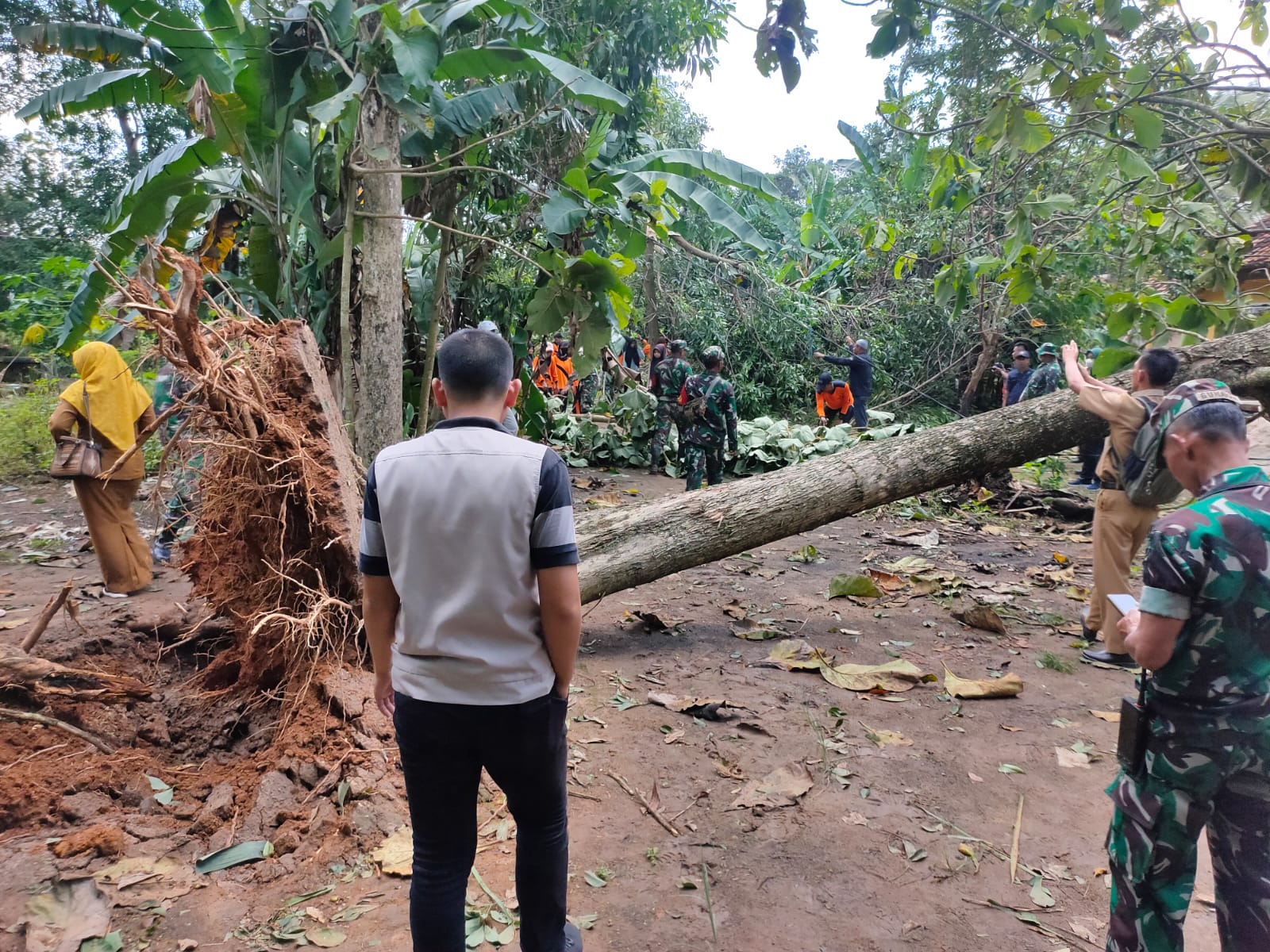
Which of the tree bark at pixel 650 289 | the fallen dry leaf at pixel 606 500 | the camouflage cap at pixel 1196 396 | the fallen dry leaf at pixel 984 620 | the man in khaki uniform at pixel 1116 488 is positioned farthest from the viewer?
the tree bark at pixel 650 289

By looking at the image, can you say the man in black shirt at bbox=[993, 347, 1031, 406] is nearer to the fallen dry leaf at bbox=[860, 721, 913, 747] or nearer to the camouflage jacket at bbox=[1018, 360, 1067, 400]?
the camouflage jacket at bbox=[1018, 360, 1067, 400]

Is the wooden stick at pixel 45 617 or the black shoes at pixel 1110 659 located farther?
the black shoes at pixel 1110 659

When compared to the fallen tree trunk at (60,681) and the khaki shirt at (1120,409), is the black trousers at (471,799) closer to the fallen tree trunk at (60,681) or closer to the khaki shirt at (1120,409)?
the fallen tree trunk at (60,681)

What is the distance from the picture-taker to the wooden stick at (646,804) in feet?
10.3

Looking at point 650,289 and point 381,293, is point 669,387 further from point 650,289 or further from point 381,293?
point 381,293

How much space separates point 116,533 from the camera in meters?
5.79

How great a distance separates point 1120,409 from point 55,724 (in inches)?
225

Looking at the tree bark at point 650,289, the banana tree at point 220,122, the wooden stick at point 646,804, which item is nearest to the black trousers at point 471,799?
the wooden stick at point 646,804

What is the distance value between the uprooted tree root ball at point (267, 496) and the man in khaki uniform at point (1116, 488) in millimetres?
4357

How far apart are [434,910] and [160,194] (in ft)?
20.9

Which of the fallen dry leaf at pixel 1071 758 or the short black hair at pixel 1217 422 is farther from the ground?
the short black hair at pixel 1217 422

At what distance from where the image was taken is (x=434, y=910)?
2023 mm

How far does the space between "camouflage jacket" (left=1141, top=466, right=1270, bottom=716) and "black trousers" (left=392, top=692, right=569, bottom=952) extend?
1.57 metres

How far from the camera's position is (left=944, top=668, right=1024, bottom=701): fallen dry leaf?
172 inches
